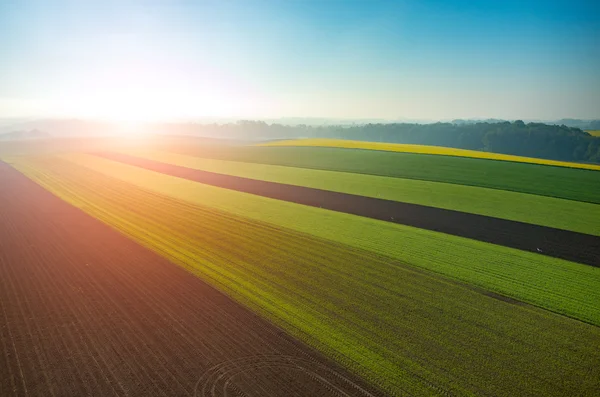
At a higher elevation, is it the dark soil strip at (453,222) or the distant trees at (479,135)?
the distant trees at (479,135)

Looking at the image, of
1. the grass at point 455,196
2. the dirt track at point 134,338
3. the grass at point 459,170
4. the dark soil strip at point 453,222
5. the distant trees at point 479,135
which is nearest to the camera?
the dirt track at point 134,338

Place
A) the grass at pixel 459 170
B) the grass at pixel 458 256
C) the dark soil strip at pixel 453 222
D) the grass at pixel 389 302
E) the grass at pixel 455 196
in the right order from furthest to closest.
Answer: the grass at pixel 459 170, the grass at pixel 455 196, the dark soil strip at pixel 453 222, the grass at pixel 458 256, the grass at pixel 389 302

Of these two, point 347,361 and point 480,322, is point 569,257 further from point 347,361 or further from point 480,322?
point 347,361

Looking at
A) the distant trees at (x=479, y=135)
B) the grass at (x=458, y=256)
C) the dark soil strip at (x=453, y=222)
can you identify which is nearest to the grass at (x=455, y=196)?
the dark soil strip at (x=453, y=222)

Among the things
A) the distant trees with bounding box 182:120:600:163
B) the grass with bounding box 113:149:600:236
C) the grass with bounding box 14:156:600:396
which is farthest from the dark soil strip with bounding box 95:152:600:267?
the distant trees with bounding box 182:120:600:163

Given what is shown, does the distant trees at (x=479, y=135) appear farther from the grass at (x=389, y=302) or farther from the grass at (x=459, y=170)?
the grass at (x=389, y=302)

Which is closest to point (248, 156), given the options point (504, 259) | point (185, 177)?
point (185, 177)
